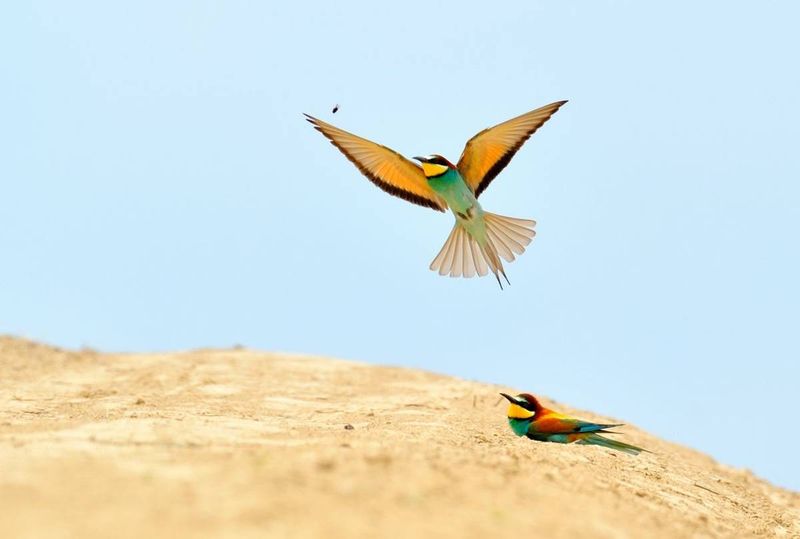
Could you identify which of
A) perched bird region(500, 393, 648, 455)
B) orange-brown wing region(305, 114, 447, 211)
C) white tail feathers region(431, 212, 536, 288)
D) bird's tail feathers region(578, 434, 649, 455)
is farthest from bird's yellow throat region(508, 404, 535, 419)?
orange-brown wing region(305, 114, 447, 211)

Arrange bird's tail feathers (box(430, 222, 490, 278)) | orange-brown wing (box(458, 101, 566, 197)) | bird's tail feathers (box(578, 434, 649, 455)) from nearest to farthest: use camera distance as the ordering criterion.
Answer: bird's tail feathers (box(578, 434, 649, 455)) → orange-brown wing (box(458, 101, 566, 197)) → bird's tail feathers (box(430, 222, 490, 278))

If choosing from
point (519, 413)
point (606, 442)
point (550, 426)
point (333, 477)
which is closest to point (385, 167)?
point (519, 413)

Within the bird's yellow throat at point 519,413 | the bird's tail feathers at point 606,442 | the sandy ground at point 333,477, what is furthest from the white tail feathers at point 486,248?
the bird's tail feathers at point 606,442

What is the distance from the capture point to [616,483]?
5527mm

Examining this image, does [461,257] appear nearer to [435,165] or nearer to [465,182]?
[465,182]

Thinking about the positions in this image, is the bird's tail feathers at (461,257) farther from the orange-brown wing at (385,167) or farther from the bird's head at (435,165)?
the bird's head at (435,165)

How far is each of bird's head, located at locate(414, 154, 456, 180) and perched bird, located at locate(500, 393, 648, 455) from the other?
2286 millimetres

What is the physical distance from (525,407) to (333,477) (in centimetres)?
259

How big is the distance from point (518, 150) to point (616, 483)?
123 inches

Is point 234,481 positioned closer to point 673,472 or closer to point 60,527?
point 60,527

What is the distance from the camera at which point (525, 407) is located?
6.24 m

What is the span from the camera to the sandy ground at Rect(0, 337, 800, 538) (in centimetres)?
343

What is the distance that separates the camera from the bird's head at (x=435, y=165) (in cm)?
770

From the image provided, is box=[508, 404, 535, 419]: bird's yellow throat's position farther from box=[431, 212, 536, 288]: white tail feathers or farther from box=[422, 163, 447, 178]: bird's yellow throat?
box=[422, 163, 447, 178]: bird's yellow throat
